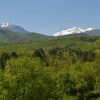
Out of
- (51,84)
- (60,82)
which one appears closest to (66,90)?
(60,82)

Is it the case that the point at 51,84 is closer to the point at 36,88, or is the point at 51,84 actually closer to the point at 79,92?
the point at 36,88

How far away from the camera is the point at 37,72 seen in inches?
2322

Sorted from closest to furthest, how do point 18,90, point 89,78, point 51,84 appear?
point 18,90 < point 51,84 < point 89,78

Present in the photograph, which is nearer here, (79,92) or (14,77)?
(14,77)

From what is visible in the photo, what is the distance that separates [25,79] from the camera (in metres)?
57.6

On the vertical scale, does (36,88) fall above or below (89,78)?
above

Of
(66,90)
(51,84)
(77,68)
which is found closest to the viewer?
(51,84)

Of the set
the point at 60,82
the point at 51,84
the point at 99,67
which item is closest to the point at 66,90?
the point at 60,82

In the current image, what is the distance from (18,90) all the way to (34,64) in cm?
586

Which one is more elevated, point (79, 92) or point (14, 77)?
point (14, 77)

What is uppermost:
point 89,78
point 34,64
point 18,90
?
point 34,64

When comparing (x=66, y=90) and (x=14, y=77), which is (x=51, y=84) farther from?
(x=66, y=90)

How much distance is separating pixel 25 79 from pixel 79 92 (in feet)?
151

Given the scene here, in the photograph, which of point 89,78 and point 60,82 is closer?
point 60,82
